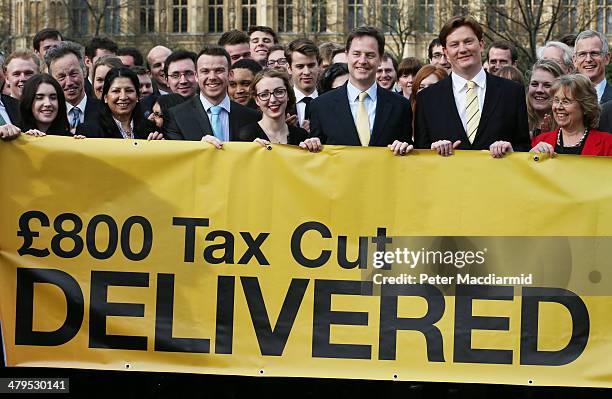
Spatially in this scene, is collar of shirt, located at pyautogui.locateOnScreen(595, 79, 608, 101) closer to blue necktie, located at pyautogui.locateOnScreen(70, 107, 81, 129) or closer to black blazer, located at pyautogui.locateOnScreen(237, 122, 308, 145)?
black blazer, located at pyautogui.locateOnScreen(237, 122, 308, 145)

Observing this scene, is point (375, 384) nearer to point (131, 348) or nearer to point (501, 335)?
point (501, 335)

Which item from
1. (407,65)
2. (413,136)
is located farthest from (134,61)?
(413,136)

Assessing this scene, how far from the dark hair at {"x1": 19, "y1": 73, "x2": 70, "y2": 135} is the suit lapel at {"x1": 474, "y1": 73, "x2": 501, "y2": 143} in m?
2.94

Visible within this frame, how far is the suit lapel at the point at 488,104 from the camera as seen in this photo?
9.19m

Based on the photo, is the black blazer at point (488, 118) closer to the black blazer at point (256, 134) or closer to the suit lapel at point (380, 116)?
the suit lapel at point (380, 116)

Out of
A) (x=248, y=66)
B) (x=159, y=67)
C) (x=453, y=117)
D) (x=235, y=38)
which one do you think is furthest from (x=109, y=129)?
(x=159, y=67)

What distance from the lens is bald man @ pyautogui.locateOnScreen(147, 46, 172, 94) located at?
14.2 meters

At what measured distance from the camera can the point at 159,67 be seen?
14500 mm

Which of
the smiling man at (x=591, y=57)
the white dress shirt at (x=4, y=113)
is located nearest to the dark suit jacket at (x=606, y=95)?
the smiling man at (x=591, y=57)

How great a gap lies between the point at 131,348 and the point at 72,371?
2.10ft

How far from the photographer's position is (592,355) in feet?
27.6

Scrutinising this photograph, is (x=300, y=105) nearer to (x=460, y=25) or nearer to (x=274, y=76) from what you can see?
(x=274, y=76)

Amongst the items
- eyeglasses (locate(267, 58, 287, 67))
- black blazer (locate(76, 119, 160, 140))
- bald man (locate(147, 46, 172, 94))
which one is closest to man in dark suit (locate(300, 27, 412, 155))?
black blazer (locate(76, 119, 160, 140))

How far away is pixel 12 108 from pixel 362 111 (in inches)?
108
